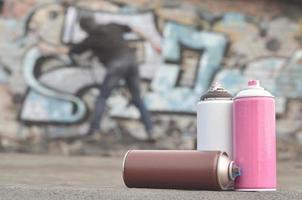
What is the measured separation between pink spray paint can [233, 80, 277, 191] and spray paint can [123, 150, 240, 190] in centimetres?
6

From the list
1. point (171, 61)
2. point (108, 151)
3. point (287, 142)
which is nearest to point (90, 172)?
point (108, 151)

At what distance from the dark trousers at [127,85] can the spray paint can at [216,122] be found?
23.0 feet

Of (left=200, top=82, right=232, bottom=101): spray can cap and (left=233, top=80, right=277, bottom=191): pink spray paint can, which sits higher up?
(left=200, top=82, right=232, bottom=101): spray can cap

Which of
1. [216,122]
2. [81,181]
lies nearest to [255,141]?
[216,122]

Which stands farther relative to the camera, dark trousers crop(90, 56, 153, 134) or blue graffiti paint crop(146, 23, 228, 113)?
blue graffiti paint crop(146, 23, 228, 113)

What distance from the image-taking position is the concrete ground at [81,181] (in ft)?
8.48

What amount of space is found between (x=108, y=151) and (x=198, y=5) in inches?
115

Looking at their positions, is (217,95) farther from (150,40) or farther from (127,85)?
(150,40)

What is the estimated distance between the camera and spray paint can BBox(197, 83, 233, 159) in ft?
9.20

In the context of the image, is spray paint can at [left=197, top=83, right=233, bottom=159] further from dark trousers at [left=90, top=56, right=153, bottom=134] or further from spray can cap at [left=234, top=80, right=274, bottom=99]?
dark trousers at [left=90, top=56, right=153, bottom=134]

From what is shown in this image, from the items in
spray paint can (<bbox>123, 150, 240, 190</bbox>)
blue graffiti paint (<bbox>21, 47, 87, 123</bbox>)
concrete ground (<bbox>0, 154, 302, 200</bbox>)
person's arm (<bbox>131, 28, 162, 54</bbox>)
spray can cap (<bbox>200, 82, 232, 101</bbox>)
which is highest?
person's arm (<bbox>131, 28, 162, 54</bbox>)

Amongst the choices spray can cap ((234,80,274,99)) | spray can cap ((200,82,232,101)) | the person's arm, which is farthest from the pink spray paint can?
the person's arm

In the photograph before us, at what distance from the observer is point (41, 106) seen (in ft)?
31.9

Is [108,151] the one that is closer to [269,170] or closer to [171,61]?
[171,61]
